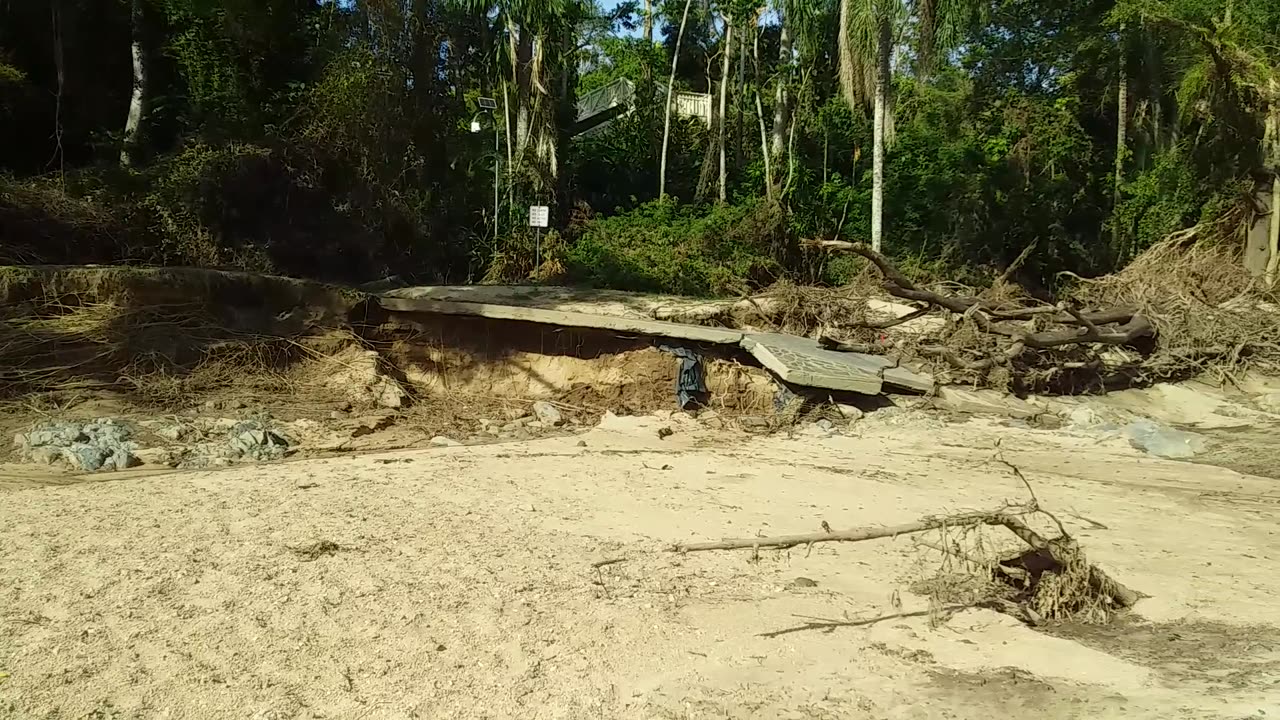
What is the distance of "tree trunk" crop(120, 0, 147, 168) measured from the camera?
53.0 ft

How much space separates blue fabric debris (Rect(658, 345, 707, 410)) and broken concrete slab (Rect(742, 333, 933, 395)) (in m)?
0.67

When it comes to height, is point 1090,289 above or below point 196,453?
above

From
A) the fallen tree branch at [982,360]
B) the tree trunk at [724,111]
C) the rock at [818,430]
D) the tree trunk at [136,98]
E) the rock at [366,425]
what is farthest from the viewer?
the tree trunk at [724,111]

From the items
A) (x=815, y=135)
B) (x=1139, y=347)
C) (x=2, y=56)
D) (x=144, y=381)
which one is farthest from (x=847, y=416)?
(x=815, y=135)

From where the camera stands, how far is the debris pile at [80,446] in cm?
872

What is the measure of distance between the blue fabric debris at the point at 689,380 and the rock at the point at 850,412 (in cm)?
172

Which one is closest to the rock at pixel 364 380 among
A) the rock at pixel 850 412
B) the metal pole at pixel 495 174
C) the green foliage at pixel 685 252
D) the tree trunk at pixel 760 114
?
the rock at pixel 850 412

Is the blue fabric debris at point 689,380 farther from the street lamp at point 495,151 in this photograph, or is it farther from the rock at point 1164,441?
the street lamp at point 495,151

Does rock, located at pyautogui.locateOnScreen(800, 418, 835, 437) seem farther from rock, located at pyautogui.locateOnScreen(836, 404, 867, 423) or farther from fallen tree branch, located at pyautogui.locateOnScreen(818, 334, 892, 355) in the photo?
fallen tree branch, located at pyautogui.locateOnScreen(818, 334, 892, 355)

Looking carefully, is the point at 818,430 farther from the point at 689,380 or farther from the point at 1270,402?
the point at 1270,402

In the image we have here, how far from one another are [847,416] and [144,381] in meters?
8.22

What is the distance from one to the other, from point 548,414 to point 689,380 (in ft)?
5.98

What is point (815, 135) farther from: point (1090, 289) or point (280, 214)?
point (280, 214)

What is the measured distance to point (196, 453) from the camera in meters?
9.48
